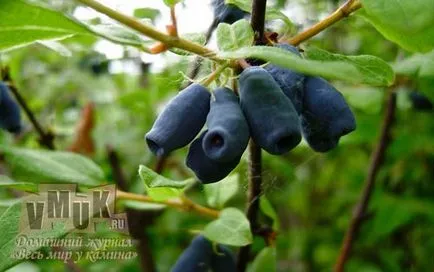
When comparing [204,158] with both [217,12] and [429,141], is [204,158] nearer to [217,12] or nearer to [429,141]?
[217,12]

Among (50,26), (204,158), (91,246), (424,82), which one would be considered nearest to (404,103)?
(424,82)

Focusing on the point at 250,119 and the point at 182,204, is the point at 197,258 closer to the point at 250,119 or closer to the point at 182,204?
the point at 182,204

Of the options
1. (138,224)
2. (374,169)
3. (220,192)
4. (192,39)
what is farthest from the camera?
(138,224)

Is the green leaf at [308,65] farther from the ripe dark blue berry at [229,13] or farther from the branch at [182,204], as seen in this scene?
the branch at [182,204]

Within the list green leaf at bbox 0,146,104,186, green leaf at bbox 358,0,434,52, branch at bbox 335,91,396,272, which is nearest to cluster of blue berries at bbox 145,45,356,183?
green leaf at bbox 358,0,434,52

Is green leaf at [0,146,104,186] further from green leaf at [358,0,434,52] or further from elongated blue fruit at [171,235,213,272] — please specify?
green leaf at [358,0,434,52]

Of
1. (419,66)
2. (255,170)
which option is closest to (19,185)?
(255,170)
